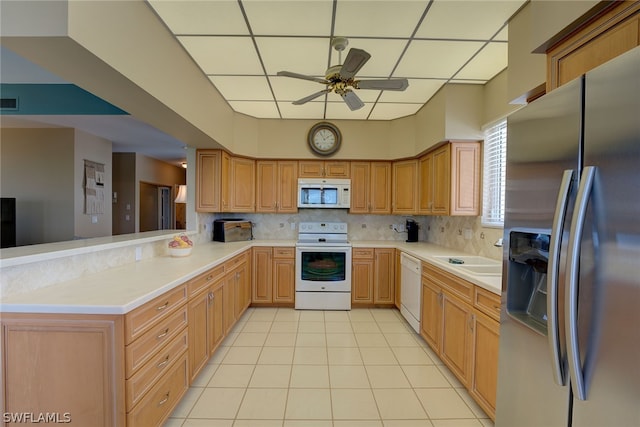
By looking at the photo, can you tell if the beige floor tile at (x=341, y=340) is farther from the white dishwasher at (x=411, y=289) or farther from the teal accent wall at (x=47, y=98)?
the teal accent wall at (x=47, y=98)

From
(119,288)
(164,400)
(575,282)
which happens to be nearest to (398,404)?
(164,400)

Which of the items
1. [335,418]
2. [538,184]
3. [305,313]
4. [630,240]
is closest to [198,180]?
[305,313]

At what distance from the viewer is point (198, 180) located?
3.64 meters

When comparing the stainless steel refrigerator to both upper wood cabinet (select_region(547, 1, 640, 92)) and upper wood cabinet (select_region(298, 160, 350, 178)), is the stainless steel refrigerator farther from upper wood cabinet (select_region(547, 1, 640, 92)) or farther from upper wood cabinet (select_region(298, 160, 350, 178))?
upper wood cabinet (select_region(298, 160, 350, 178))

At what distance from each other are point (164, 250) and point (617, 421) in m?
3.07

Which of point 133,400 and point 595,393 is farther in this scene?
point 133,400

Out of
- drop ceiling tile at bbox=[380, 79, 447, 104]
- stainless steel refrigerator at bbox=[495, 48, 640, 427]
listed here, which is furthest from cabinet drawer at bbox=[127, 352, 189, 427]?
drop ceiling tile at bbox=[380, 79, 447, 104]

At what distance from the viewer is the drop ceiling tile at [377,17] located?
1820mm

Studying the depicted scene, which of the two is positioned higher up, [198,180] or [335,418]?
[198,180]

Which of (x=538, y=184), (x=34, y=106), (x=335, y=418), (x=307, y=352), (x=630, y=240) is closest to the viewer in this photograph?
(x=630, y=240)

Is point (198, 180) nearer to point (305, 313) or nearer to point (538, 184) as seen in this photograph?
point (305, 313)

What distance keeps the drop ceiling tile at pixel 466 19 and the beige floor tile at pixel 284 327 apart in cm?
305

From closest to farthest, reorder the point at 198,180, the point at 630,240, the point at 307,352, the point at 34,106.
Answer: the point at 630,240, the point at 307,352, the point at 34,106, the point at 198,180

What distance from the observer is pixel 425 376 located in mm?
2352
